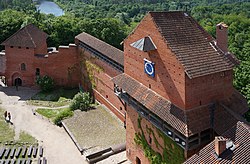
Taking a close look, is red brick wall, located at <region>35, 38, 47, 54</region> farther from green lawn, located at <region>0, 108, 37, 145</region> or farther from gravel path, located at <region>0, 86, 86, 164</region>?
green lawn, located at <region>0, 108, 37, 145</region>

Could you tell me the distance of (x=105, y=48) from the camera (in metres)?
35.6

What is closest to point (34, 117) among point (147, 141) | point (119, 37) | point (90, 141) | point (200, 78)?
point (90, 141)

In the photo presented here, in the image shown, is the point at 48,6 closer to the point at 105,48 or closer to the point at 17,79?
the point at 17,79

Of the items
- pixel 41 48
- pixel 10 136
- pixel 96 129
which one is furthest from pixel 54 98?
pixel 96 129

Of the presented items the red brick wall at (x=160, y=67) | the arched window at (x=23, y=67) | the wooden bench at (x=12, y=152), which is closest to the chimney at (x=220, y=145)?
the red brick wall at (x=160, y=67)

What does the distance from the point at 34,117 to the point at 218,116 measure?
2283 cm

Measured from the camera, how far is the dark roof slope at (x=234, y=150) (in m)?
16.3

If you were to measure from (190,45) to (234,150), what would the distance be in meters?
6.77

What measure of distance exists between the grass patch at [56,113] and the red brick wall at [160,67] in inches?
528

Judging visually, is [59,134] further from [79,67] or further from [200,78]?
[200,78]

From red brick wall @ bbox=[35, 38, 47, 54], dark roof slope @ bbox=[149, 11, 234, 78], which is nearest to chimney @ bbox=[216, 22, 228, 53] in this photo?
dark roof slope @ bbox=[149, 11, 234, 78]

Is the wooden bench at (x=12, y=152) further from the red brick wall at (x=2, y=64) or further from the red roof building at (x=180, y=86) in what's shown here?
the red brick wall at (x=2, y=64)

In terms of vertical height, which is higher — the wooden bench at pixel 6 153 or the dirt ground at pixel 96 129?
the dirt ground at pixel 96 129

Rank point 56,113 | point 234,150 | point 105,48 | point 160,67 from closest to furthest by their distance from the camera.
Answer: point 234,150 → point 160,67 → point 105,48 → point 56,113
